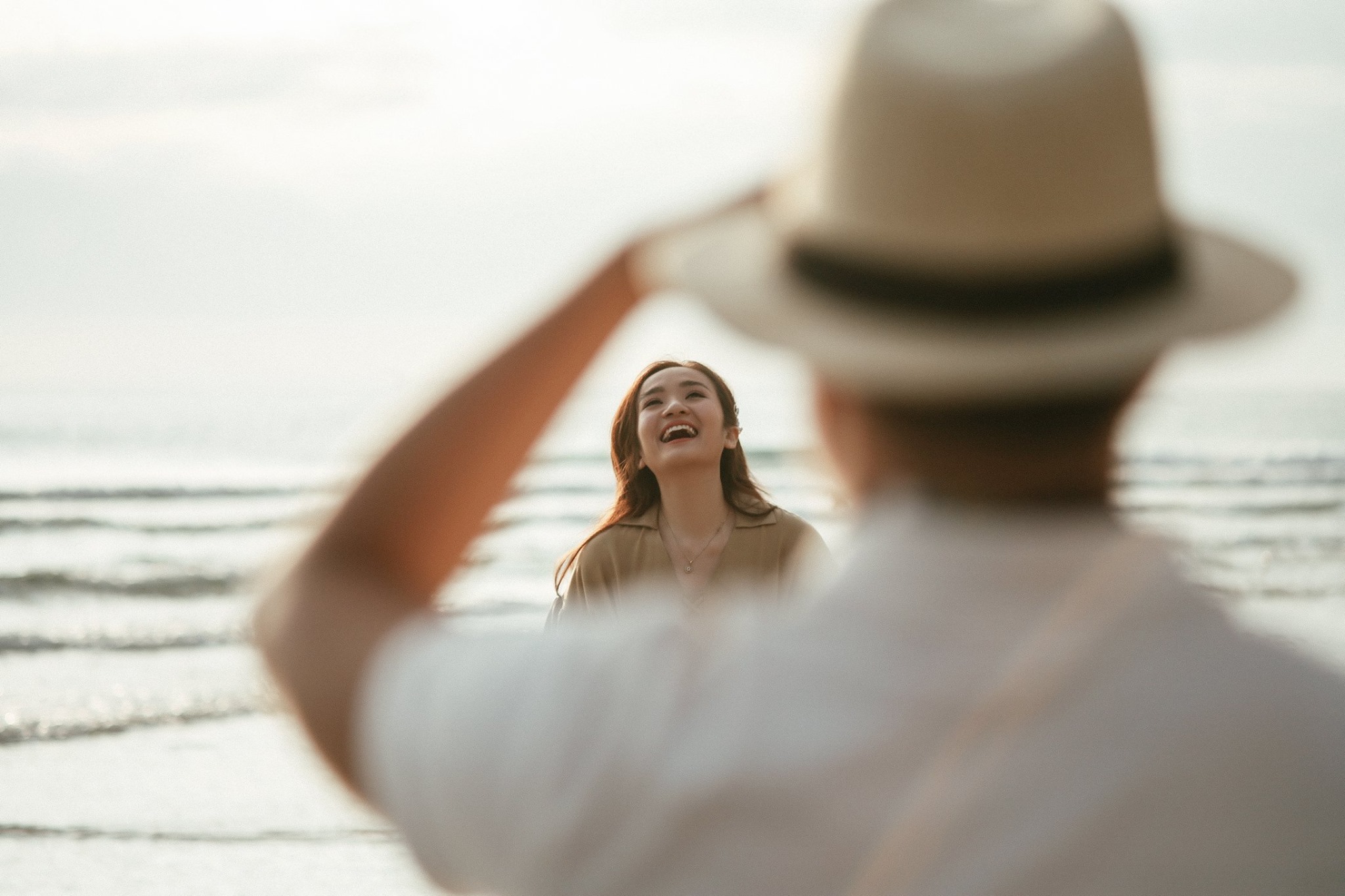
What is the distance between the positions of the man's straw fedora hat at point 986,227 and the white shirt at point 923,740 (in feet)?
0.44

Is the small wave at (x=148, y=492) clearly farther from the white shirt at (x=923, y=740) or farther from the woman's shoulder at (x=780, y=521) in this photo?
the white shirt at (x=923, y=740)

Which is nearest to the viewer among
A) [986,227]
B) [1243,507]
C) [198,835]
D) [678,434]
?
[986,227]

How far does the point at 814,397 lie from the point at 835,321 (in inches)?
3.1

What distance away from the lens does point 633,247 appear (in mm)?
1104

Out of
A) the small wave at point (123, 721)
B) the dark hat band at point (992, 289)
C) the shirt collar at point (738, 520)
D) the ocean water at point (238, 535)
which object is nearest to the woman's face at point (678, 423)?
the shirt collar at point (738, 520)

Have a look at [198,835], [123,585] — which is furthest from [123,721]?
[123,585]

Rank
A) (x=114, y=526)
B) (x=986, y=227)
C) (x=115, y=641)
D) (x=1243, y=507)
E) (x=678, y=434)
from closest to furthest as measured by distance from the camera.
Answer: (x=986, y=227) < (x=678, y=434) < (x=115, y=641) < (x=114, y=526) < (x=1243, y=507)

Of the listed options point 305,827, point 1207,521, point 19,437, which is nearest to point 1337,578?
point 1207,521

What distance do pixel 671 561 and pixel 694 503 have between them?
0.81 ft

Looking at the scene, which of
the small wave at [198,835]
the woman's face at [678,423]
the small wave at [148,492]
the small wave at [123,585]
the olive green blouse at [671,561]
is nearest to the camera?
the olive green blouse at [671,561]

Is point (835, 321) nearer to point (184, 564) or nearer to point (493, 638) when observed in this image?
point (493, 638)

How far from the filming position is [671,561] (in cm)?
482

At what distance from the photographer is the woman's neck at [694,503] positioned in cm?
490

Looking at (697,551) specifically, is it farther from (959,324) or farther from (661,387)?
(959,324)
